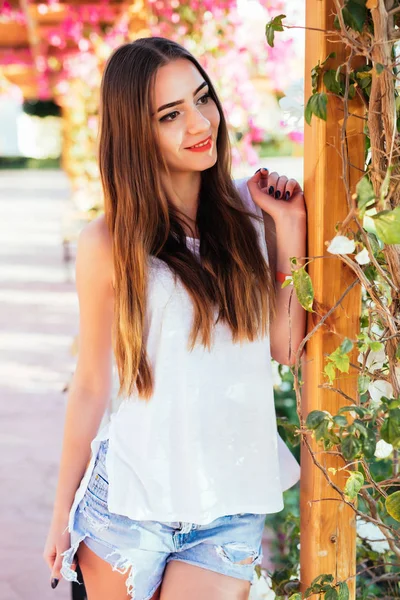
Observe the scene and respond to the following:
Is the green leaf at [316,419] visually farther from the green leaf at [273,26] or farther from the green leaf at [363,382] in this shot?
the green leaf at [273,26]

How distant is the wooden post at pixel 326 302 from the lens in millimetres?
1369

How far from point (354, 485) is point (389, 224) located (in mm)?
494

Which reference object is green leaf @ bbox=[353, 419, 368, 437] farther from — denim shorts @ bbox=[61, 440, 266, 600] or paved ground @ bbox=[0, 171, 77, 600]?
paved ground @ bbox=[0, 171, 77, 600]

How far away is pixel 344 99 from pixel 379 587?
1692mm

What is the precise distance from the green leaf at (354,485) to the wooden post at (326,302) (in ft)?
0.35

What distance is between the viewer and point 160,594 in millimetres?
1624

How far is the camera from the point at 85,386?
5.85 ft

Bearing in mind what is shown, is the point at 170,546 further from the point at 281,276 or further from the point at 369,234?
the point at 369,234

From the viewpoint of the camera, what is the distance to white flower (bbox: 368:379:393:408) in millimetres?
1286

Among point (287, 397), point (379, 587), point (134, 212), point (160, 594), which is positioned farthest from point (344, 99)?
point (287, 397)

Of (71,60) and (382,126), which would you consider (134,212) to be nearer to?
(382,126)

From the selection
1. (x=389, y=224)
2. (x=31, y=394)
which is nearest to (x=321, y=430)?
(x=389, y=224)

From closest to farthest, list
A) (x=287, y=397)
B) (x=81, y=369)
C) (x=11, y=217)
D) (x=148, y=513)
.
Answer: (x=148, y=513), (x=81, y=369), (x=287, y=397), (x=11, y=217)

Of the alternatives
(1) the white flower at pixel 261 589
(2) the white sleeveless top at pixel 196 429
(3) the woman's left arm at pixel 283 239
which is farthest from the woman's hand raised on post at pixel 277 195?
(1) the white flower at pixel 261 589
